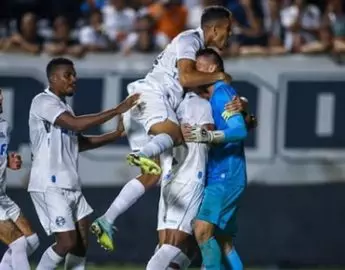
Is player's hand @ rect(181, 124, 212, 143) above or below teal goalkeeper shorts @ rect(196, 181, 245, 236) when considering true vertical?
above

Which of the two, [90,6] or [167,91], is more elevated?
[90,6]

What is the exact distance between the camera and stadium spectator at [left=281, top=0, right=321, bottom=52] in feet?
66.9

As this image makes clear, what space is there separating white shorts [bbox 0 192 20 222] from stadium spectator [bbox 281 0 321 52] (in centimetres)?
541

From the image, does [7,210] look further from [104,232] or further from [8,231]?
[104,232]

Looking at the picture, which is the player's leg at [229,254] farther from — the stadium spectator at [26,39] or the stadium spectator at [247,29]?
the stadium spectator at [26,39]

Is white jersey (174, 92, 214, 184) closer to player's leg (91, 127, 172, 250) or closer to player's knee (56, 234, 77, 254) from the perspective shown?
player's leg (91, 127, 172, 250)

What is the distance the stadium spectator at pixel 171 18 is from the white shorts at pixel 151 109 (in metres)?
5.34

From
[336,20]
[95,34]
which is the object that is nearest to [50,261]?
[95,34]

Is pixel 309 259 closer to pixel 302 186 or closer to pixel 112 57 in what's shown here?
pixel 302 186

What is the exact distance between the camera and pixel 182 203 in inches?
601

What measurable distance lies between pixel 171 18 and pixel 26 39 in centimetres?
192

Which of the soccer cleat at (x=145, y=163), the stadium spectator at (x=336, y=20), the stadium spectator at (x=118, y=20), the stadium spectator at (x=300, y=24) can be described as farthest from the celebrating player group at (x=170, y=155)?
the stadium spectator at (x=336, y=20)

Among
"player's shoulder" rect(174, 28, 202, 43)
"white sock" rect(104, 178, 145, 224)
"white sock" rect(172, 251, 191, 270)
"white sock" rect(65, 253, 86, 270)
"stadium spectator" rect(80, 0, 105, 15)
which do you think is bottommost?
"white sock" rect(65, 253, 86, 270)

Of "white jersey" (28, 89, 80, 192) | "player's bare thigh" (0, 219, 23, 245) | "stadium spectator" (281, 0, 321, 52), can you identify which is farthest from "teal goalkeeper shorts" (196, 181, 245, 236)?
"stadium spectator" (281, 0, 321, 52)
